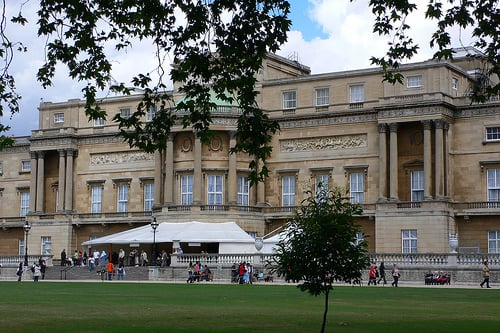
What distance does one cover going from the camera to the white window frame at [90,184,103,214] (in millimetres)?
77125

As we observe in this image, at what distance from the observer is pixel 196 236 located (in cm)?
6444

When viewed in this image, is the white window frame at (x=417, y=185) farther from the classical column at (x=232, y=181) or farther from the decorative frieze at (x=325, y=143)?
the classical column at (x=232, y=181)

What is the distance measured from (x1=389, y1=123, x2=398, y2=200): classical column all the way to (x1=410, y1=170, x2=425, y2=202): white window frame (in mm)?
1319

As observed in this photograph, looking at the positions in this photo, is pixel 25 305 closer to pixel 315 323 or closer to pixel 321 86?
pixel 315 323

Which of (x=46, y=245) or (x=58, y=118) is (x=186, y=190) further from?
(x=58, y=118)

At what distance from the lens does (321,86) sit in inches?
A: 2704

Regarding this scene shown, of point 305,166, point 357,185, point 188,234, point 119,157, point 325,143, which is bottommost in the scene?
point 188,234

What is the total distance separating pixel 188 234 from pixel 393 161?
14307 mm

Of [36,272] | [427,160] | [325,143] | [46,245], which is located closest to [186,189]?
[325,143]

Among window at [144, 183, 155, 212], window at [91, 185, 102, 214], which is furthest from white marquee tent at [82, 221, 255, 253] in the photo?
window at [91, 185, 102, 214]

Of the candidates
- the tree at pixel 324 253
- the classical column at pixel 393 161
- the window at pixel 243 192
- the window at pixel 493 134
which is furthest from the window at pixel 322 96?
the tree at pixel 324 253

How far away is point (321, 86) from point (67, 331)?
48.9 metres

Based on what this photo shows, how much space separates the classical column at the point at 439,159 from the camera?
2437 inches

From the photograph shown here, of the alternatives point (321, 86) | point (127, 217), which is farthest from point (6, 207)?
point (321, 86)
